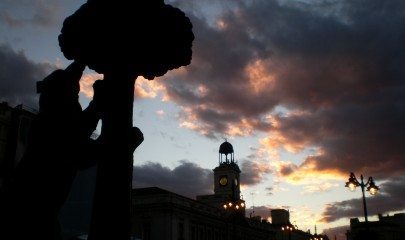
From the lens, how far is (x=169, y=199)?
5191 centimetres

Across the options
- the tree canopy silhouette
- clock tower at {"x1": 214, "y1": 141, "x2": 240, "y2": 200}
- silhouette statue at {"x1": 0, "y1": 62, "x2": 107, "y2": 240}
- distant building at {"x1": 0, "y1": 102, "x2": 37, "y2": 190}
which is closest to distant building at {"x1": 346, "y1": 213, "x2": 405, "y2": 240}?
clock tower at {"x1": 214, "y1": 141, "x2": 240, "y2": 200}

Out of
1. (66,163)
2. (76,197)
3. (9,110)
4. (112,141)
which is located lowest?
(66,163)

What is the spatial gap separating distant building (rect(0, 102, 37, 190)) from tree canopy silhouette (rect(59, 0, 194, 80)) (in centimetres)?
3585

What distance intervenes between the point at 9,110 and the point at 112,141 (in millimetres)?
39345

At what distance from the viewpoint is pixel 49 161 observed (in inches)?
98.7

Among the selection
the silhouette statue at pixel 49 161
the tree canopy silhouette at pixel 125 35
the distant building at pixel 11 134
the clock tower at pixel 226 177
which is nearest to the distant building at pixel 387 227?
the clock tower at pixel 226 177

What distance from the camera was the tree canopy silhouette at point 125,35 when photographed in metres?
3.13

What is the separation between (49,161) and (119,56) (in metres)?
1.07

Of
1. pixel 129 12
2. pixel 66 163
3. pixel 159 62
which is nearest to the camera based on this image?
pixel 66 163

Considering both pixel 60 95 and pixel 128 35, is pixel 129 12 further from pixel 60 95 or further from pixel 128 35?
pixel 60 95

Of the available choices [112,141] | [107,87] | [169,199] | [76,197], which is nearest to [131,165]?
[112,141]

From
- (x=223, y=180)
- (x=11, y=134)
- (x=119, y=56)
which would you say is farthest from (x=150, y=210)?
(x=119, y=56)

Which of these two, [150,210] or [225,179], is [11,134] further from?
[225,179]

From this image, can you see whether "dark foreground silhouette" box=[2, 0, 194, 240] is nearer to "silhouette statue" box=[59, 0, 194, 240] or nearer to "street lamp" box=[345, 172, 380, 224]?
"silhouette statue" box=[59, 0, 194, 240]
